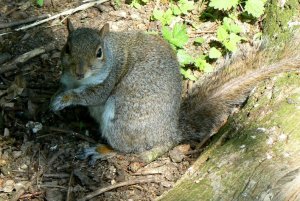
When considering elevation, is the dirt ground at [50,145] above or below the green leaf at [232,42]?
below

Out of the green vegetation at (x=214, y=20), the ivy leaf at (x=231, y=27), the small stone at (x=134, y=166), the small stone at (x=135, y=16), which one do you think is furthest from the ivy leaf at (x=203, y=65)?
the small stone at (x=134, y=166)

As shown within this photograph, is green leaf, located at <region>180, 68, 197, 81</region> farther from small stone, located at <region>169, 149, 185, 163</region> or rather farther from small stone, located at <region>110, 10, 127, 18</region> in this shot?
small stone, located at <region>110, 10, 127, 18</region>

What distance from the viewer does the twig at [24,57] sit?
4020 millimetres

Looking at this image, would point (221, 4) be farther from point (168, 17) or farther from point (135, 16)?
point (135, 16)

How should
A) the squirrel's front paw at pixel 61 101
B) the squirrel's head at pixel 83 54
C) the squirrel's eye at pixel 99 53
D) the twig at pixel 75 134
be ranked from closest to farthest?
the squirrel's head at pixel 83 54, the squirrel's eye at pixel 99 53, the squirrel's front paw at pixel 61 101, the twig at pixel 75 134

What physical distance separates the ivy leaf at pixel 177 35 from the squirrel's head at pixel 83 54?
3.01 ft

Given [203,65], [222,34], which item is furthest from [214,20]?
[203,65]

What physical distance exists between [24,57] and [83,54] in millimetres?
1083

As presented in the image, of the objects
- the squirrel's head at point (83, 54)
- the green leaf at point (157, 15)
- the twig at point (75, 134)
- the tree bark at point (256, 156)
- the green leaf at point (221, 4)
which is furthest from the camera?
the green leaf at point (157, 15)

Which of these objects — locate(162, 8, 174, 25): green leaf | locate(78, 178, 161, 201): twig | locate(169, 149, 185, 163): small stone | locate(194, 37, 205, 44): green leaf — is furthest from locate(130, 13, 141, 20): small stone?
locate(78, 178, 161, 201): twig

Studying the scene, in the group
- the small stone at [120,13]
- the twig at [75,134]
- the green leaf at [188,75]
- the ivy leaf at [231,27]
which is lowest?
the twig at [75,134]

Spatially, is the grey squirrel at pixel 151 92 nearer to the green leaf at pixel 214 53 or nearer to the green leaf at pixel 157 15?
the green leaf at pixel 214 53

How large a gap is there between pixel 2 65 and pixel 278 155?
2296mm

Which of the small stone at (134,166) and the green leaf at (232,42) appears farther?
the green leaf at (232,42)
